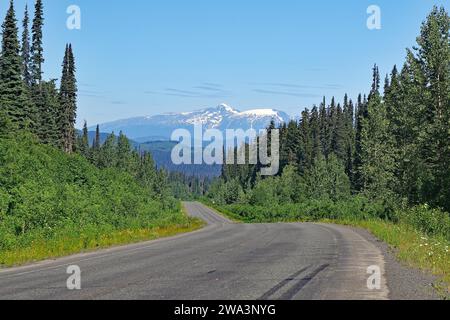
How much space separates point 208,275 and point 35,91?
75.9m

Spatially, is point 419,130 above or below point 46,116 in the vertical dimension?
below

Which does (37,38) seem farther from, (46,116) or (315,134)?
(315,134)

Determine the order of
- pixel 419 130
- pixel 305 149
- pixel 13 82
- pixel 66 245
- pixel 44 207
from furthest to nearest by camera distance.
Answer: pixel 305 149, pixel 13 82, pixel 419 130, pixel 44 207, pixel 66 245

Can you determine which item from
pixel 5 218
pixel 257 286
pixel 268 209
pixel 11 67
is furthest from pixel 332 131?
pixel 257 286

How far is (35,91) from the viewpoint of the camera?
8138 centimetres

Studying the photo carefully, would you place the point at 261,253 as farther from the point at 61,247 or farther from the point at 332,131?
the point at 332,131

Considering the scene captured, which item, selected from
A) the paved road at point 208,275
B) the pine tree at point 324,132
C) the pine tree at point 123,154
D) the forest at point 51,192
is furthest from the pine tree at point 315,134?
the paved road at point 208,275

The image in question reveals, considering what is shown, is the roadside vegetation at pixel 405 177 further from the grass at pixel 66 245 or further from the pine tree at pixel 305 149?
the pine tree at pixel 305 149

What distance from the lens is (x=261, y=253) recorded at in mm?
17859

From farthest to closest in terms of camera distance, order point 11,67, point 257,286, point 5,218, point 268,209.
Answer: point 268,209
point 11,67
point 5,218
point 257,286

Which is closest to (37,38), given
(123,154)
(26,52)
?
(26,52)

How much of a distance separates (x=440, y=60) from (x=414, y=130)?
5.85 meters

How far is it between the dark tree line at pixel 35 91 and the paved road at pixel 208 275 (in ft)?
114

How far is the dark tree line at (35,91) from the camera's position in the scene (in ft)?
203
